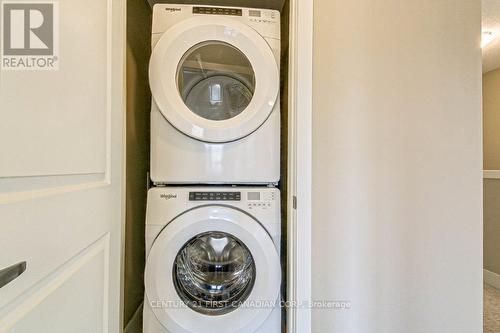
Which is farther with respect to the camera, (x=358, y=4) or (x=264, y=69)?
(x=264, y=69)

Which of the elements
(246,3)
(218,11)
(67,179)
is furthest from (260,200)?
(246,3)

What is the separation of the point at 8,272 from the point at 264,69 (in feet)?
3.62

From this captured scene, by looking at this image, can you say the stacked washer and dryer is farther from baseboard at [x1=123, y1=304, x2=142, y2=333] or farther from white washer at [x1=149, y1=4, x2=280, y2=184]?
baseboard at [x1=123, y1=304, x2=142, y2=333]

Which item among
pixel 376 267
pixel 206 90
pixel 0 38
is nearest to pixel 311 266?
pixel 376 267

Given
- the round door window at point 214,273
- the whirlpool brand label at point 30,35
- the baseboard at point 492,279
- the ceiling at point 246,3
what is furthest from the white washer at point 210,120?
the baseboard at point 492,279

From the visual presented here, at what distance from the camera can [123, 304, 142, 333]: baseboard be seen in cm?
143

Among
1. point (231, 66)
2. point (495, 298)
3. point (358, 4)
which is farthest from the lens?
point (495, 298)

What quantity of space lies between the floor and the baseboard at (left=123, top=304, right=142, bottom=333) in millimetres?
2174

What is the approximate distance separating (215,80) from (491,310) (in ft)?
8.54

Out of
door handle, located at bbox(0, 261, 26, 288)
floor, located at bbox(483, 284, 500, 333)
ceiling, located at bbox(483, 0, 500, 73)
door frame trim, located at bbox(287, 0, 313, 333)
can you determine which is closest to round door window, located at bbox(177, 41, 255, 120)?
door frame trim, located at bbox(287, 0, 313, 333)

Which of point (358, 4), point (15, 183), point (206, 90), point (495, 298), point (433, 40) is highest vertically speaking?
point (358, 4)

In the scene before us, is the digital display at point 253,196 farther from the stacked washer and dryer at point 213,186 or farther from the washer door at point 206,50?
the washer door at point 206,50

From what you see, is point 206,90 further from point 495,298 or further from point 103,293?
point 495,298

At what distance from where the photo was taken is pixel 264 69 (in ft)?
4.17
